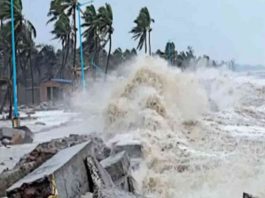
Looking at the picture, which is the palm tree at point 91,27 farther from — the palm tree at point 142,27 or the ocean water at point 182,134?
the ocean water at point 182,134

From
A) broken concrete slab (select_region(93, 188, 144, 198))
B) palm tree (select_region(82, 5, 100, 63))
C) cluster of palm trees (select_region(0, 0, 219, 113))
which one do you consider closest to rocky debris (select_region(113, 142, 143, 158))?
broken concrete slab (select_region(93, 188, 144, 198))

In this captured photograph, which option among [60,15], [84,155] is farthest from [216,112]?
[60,15]

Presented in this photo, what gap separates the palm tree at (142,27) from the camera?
5350cm

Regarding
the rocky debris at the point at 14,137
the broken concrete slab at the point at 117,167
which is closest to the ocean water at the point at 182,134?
the broken concrete slab at the point at 117,167

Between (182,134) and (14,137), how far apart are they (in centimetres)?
522

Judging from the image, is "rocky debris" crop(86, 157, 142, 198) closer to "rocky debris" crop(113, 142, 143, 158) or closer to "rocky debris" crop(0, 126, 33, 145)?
"rocky debris" crop(113, 142, 143, 158)

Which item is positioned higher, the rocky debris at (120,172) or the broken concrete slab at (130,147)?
the rocky debris at (120,172)

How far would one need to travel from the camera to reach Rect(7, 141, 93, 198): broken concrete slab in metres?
4.57

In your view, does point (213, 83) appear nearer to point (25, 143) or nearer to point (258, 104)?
point (258, 104)

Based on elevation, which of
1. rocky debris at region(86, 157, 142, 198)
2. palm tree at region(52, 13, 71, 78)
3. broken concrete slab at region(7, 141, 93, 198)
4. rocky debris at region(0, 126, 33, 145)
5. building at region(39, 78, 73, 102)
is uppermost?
palm tree at region(52, 13, 71, 78)

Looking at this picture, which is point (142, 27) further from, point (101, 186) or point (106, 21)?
point (101, 186)

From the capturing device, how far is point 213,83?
1233 inches

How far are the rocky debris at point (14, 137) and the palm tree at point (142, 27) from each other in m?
38.3

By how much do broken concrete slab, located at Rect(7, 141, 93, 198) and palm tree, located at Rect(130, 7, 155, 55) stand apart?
157 feet
